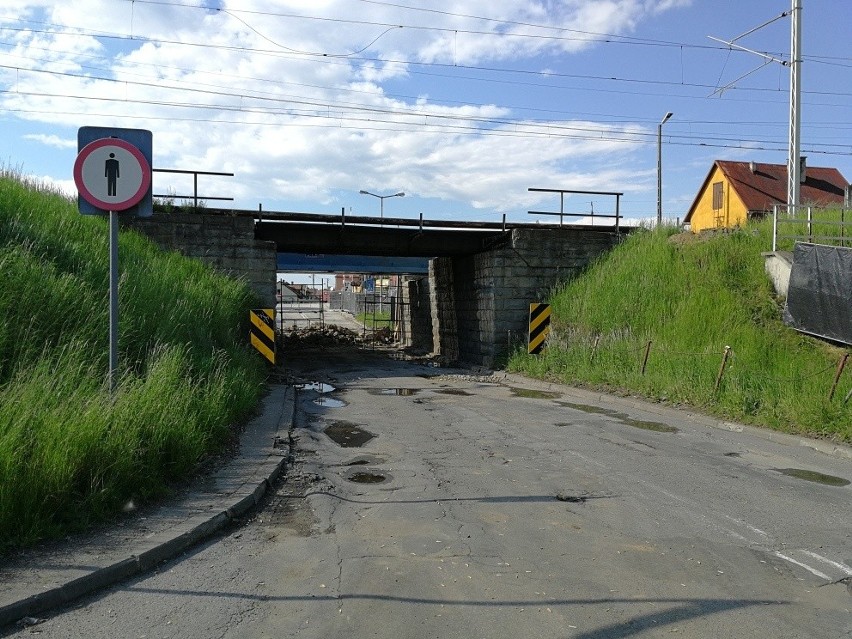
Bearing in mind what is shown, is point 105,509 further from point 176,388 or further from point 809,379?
point 809,379

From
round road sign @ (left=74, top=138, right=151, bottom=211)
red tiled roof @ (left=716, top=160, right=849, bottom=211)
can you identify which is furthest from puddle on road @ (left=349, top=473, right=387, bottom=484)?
red tiled roof @ (left=716, top=160, right=849, bottom=211)

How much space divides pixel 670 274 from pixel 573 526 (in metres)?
13.8

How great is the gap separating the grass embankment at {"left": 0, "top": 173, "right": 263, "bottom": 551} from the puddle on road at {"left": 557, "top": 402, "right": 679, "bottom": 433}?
19.7ft

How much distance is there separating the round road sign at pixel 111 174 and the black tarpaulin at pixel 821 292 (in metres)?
12.1

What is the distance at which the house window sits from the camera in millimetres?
53566

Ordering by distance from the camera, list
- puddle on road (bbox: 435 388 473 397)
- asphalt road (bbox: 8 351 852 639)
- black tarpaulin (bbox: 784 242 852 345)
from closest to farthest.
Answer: asphalt road (bbox: 8 351 852 639) < black tarpaulin (bbox: 784 242 852 345) < puddle on road (bbox: 435 388 473 397)

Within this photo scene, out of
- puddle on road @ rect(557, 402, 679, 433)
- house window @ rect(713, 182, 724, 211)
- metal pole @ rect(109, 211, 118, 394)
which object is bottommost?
puddle on road @ rect(557, 402, 679, 433)

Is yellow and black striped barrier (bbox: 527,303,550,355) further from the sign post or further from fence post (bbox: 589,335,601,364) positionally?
the sign post

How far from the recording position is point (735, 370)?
12.4 metres

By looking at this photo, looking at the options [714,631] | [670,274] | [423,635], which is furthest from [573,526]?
[670,274]

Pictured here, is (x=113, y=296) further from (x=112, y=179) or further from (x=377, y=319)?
(x=377, y=319)

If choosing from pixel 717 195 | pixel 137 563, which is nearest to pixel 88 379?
pixel 137 563

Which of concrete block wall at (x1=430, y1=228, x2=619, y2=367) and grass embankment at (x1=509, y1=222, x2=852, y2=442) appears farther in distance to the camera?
concrete block wall at (x1=430, y1=228, x2=619, y2=367)

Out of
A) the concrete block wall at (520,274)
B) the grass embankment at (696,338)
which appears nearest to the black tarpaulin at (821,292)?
the grass embankment at (696,338)
